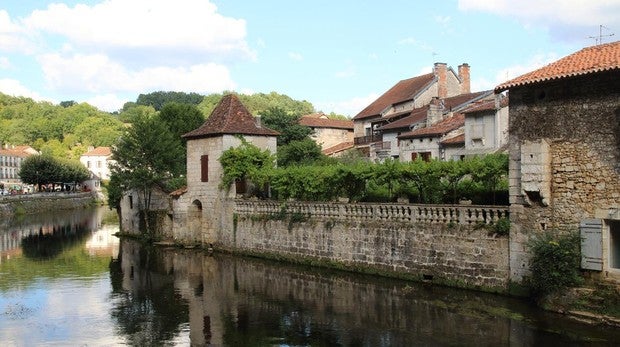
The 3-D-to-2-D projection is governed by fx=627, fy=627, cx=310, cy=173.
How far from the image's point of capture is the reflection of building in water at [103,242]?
124 feet

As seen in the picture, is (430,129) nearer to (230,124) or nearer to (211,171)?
(230,124)

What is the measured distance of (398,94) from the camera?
5709 centimetres

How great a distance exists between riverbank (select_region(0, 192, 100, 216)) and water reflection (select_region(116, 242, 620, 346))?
46614 mm

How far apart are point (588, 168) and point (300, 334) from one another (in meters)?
9.74

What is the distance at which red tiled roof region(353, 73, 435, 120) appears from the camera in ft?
178

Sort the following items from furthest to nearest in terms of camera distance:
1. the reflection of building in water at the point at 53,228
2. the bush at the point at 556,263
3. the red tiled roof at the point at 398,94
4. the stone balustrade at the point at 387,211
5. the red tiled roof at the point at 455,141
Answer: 1. the red tiled roof at the point at 398,94
2. the reflection of building in water at the point at 53,228
3. the red tiled roof at the point at 455,141
4. the stone balustrade at the point at 387,211
5. the bush at the point at 556,263

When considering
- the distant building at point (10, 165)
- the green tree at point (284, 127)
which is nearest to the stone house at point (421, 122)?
the green tree at point (284, 127)

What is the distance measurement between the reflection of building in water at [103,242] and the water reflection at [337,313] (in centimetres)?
1045

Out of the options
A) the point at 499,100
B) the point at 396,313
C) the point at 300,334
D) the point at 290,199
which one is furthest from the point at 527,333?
the point at 499,100

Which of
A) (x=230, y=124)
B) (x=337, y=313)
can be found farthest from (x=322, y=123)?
(x=337, y=313)

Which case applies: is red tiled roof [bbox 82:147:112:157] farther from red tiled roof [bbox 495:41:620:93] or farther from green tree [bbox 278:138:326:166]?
red tiled roof [bbox 495:41:620:93]

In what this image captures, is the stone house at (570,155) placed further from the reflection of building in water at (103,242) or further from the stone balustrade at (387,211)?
the reflection of building in water at (103,242)

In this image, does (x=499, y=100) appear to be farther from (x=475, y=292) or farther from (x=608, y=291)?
(x=608, y=291)

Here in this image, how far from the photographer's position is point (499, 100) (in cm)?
3700
